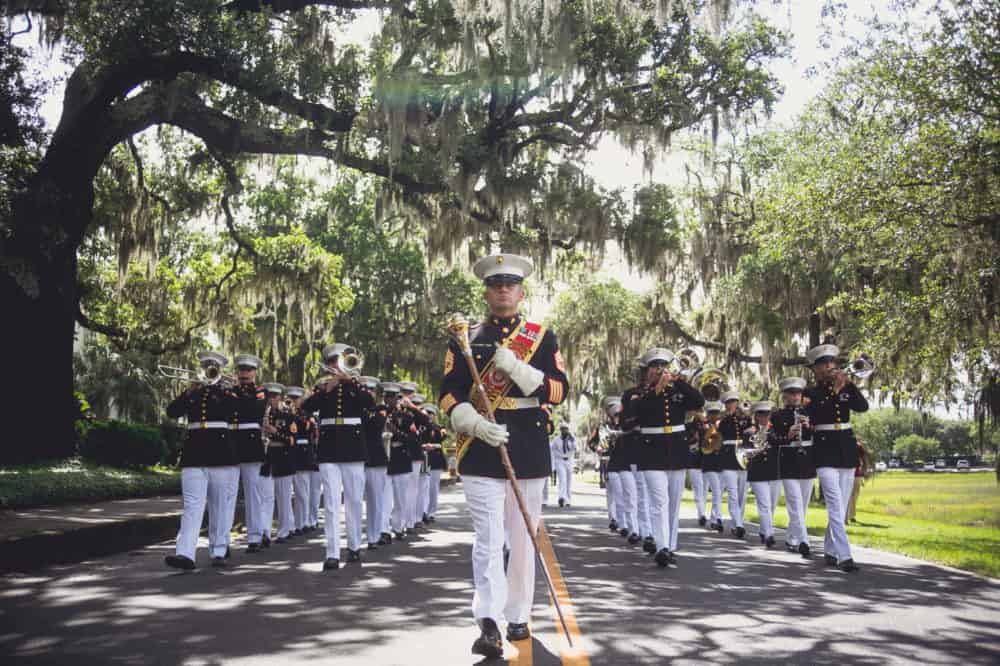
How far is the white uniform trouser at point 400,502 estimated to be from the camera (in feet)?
48.8

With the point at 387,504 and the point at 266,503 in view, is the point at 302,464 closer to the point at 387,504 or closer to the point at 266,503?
the point at 387,504

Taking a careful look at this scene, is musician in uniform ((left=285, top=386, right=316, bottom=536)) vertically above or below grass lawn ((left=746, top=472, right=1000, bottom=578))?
above

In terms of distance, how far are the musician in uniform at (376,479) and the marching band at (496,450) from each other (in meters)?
0.03

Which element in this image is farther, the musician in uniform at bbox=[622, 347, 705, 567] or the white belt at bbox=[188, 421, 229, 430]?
the musician in uniform at bbox=[622, 347, 705, 567]

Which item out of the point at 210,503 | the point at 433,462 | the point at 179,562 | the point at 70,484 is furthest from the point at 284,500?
the point at 70,484

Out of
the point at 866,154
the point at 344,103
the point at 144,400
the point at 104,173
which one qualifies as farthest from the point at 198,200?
the point at 866,154

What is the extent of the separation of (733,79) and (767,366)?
11.5 meters

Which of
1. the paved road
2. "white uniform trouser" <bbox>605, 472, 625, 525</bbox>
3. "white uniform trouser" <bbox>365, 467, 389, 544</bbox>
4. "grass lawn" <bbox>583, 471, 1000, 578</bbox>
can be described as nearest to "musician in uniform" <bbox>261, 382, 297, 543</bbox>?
"white uniform trouser" <bbox>365, 467, 389, 544</bbox>

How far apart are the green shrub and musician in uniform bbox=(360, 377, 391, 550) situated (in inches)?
458

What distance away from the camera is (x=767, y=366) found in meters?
28.6

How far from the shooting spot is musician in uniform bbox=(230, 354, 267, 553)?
11.7 metres

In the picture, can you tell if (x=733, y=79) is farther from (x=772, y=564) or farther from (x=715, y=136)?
(x=772, y=564)

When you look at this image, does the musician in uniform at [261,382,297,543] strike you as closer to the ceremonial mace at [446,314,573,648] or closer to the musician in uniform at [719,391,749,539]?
the musician in uniform at [719,391,749,539]

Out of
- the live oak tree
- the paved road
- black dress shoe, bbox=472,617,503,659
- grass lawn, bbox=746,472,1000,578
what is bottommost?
grass lawn, bbox=746,472,1000,578
